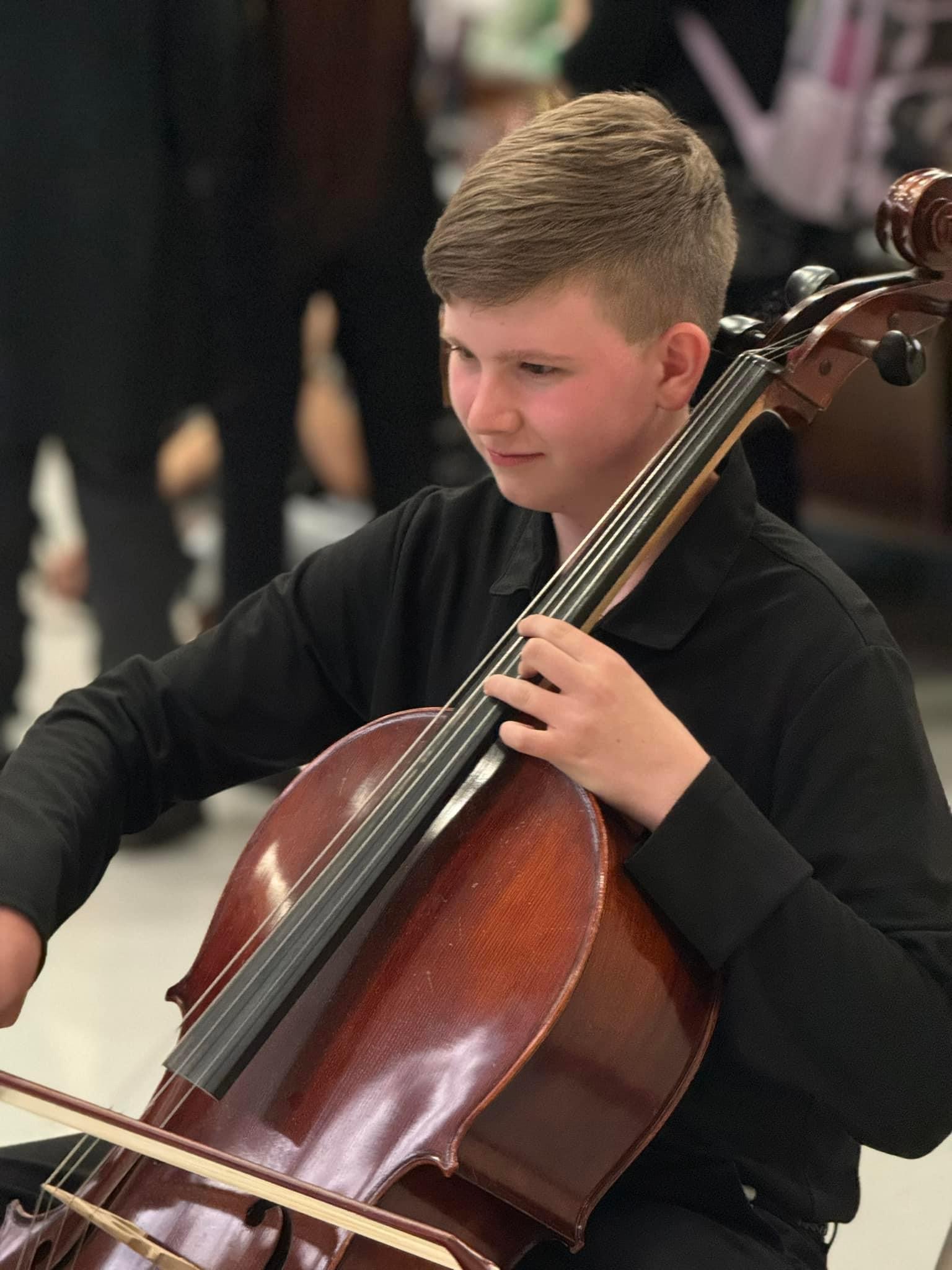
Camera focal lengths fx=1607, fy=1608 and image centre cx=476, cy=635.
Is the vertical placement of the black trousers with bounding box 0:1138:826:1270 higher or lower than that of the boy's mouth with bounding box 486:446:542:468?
lower

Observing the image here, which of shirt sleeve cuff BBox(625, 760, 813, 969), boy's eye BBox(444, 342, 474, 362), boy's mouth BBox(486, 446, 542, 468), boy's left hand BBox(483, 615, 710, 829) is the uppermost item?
boy's eye BBox(444, 342, 474, 362)

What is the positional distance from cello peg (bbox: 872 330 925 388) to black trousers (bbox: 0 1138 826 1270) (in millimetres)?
461

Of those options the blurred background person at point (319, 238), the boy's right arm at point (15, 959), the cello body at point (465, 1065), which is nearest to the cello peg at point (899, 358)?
the cello body at point (465, 1065)

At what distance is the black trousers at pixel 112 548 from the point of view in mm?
2102

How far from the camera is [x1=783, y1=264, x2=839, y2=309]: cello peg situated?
1.01 metres

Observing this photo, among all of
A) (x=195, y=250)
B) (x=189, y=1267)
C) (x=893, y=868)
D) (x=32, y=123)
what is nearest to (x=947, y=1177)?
(x=893, y=868)

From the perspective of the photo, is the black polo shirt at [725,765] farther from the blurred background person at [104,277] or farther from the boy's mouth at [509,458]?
the blurred background person at [104,277]

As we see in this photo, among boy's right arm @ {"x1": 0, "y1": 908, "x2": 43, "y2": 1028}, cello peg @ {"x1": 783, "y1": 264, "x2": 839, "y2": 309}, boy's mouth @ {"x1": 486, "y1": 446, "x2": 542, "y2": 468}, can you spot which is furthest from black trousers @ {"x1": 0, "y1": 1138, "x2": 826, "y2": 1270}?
cello peg @ {"x1": 783, "y1": 264, "x2": 839, "y2": 309}

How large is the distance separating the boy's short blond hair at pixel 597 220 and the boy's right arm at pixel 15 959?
0.43 m

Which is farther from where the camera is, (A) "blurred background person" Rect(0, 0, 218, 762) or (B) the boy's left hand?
(A) "blurred background person" Rect(0, 0, 218, 762)

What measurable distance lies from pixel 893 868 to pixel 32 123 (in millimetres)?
1538

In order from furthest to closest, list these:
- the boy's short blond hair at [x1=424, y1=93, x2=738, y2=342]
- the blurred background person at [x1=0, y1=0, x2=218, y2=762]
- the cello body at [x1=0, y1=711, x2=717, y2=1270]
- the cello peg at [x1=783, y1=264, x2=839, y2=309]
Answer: the blurred background person at [x1=0, y1=0, x2=218, y2=762]
the cello peg at [x1=783, y1=264, x2=839, y2=309]
the boy's short blond hair at [x1=424, y1=93, x2=738, y2=342]
the cello body at [x1=0, y1=711, x2=717, y2=1270]

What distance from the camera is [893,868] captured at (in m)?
0.84

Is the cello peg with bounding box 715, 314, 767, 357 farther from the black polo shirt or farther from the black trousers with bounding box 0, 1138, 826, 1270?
the black trousers with bounding box 0, 1138, 826, 1270
